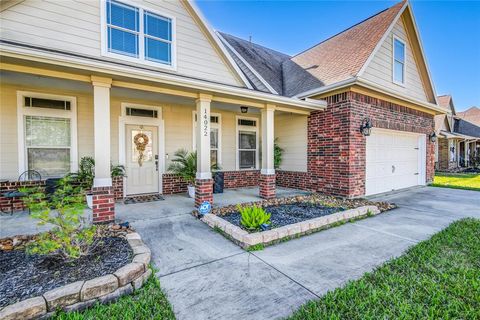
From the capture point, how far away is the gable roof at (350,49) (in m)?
7.34

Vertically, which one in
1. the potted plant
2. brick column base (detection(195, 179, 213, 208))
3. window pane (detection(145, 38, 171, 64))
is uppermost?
window pane (detection(145, 38, 171, 64))

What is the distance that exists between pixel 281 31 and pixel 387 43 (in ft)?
17.5

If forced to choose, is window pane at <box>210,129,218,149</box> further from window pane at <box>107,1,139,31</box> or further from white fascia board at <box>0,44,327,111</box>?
window pane at <box>107,1,139,31</box>

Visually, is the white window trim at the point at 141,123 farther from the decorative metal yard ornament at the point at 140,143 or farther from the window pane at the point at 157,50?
the window pane at the point at 157,50

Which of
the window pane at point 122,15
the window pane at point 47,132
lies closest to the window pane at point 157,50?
the window pane at point 122,15

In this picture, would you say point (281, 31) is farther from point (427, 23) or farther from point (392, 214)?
point (392, 214)

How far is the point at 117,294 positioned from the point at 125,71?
153 inches

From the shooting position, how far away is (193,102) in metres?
7.21

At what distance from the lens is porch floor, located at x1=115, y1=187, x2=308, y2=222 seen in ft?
16.8

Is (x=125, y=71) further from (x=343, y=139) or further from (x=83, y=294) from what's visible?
(x=343, y=139)

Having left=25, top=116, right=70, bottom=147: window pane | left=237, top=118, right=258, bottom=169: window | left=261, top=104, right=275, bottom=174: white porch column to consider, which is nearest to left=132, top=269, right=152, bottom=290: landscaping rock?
left=261, top=104, right=275, bottom=174: white porch column

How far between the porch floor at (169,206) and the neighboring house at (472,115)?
33500 millimetres

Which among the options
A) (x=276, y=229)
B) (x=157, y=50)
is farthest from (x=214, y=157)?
(x=276, y=229)

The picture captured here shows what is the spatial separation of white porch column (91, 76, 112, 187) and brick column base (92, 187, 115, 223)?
0.12 m
